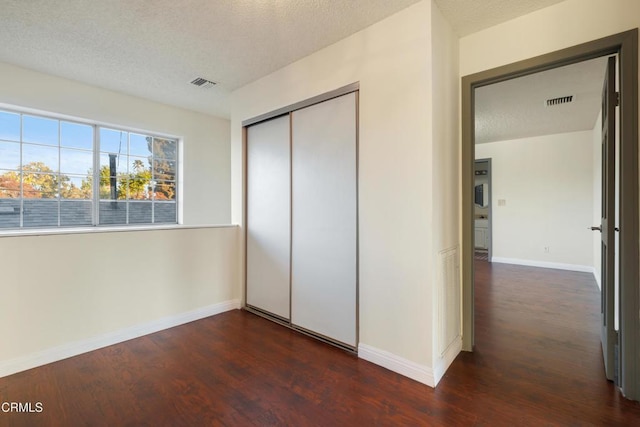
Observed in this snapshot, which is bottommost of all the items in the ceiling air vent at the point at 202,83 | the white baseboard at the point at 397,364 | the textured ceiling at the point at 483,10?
the white baseboard at the point at 397,364

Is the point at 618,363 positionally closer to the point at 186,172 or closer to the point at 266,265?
the point at 266,265

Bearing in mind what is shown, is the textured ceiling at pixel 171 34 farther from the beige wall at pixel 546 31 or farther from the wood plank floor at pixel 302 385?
the wood plank floor at pixel 302 385

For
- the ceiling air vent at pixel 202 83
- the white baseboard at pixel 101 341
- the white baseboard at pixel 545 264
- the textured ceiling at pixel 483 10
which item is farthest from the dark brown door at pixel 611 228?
the white baseboard at pixel 545 264

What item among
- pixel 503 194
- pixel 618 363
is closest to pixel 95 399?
pixel 618 363

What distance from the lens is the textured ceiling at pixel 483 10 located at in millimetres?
2004

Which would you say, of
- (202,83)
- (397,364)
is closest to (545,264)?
(397,364)

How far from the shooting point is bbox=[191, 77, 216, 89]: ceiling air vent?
3.29 metres

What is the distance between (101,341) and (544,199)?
23.6ft

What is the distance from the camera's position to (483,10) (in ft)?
6.83

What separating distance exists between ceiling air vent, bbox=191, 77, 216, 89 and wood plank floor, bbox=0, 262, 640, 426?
8.82ft

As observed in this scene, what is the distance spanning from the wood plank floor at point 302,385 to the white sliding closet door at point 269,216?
0.47 metres

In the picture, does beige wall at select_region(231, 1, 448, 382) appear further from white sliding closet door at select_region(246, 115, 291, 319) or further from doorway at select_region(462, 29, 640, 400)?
doorway at select_region(462, 29, 640, 400)

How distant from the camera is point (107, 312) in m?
2.61

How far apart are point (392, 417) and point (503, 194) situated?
599 centimetres
